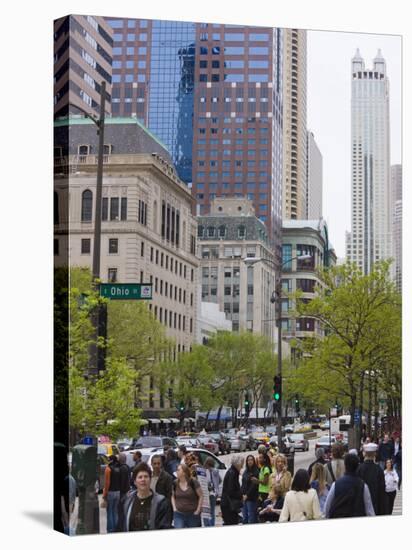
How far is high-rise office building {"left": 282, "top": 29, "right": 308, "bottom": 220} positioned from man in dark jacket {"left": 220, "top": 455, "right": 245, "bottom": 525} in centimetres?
590

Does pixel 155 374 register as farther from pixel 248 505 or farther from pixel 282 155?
pixel 282 155

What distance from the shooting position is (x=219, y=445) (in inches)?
968

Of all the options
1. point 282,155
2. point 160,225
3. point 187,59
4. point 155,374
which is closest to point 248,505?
point 155,374

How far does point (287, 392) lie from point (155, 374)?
11.4ft

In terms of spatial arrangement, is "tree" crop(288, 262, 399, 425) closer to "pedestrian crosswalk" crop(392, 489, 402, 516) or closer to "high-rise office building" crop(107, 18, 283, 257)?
"pedestrian crosswalk" crop(392, 489, 402, 516)

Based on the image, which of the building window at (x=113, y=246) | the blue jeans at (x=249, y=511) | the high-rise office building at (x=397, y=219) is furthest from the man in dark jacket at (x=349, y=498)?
the building window at (x=113, y=246)

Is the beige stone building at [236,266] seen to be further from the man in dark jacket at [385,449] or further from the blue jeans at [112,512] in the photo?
the blue jeans at [112,512]

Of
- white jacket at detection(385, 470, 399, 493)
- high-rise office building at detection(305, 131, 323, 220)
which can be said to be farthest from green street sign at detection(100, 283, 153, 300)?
white jacket at detection(385, 470, 399, 493)

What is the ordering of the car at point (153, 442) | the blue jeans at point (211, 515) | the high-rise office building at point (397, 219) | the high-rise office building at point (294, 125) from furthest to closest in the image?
the high-rise office building at point (397, 219) → the high-rise office building at point (294, 125) → the blue jeans at point (211, 515) → the car at point (153, 442)

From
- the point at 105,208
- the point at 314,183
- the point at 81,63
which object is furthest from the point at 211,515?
the point at 81,63

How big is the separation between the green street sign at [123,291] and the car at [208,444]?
3.15m

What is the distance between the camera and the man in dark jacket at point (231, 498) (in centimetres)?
2442

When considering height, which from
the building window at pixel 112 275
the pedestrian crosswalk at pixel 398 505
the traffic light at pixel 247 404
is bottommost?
the pedestrian crosswalk at pixel 398 505

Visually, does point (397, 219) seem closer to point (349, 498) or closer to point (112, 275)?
point (349, 498)
